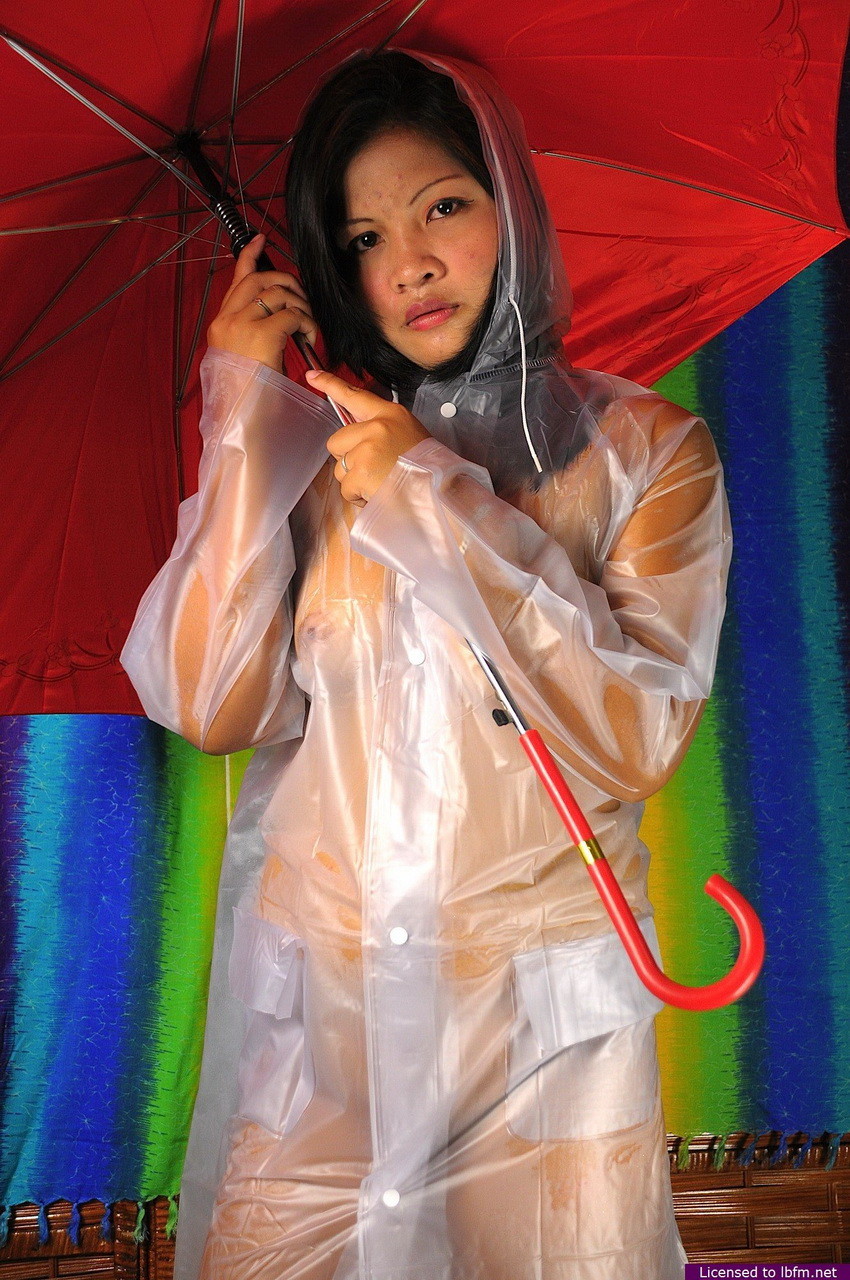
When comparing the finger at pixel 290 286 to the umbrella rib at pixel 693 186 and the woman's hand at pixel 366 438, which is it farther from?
the umbrella rib at pixel 693 186

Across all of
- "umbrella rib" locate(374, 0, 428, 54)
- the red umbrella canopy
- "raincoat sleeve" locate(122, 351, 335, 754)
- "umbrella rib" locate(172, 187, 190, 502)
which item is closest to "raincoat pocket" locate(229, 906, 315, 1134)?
"raincoat sleeve" locate(122, 351, 335, 754)

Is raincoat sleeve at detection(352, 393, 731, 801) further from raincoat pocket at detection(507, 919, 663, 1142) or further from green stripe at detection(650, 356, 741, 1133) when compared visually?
green stripe at detection(650, 356, 741, 1133)

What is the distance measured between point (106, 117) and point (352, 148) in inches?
11.8

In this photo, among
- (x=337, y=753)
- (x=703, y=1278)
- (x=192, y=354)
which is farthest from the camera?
(x=703, y=1278)

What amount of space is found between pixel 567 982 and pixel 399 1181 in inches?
9.3

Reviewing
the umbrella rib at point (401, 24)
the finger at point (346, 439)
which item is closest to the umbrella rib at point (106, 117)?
the umbrella rib at point (401, 24)

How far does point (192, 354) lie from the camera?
142 centimetres

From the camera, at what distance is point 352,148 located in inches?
49.8

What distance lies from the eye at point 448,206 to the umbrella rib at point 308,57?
0.62 ft

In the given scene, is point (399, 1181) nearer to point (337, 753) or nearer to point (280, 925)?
point (280, 925)

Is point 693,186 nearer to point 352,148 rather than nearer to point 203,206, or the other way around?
point 352,148

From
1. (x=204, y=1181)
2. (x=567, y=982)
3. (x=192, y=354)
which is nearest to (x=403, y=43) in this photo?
(x=192, y=354)

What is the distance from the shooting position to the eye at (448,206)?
4.03 ft

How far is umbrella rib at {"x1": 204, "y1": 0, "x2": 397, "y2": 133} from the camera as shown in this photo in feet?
3.79
